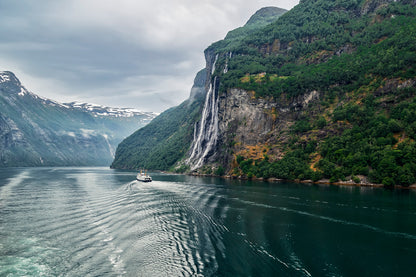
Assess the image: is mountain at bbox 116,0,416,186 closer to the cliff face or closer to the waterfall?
the cliff face

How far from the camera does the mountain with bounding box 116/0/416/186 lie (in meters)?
84.5

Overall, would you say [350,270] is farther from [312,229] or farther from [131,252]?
[131,252]

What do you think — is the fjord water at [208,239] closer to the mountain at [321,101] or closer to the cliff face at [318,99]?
the mountain at [321,101]

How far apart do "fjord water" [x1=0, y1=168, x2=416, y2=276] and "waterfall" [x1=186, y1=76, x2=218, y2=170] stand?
343 ft

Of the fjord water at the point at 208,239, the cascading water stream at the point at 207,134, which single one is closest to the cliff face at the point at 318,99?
the cascading water stream at the point at 207,134

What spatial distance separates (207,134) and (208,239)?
13429cm

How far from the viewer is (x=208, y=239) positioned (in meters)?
29.3

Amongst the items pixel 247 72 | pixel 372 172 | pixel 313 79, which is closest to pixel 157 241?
pixel 372 172

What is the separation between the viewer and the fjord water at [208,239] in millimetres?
21656

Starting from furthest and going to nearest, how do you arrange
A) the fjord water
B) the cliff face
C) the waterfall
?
1. the waterfall
2. the cliff face
3. the fjord water

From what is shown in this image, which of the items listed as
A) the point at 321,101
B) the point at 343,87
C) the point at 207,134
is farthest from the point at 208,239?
the point at 207,134

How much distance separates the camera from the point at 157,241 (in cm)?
2862

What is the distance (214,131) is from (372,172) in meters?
91.5

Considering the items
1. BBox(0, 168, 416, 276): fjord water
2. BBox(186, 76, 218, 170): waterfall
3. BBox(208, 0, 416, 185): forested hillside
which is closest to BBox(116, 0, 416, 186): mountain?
BBox(208, 0, 416, 185): forested hillside
